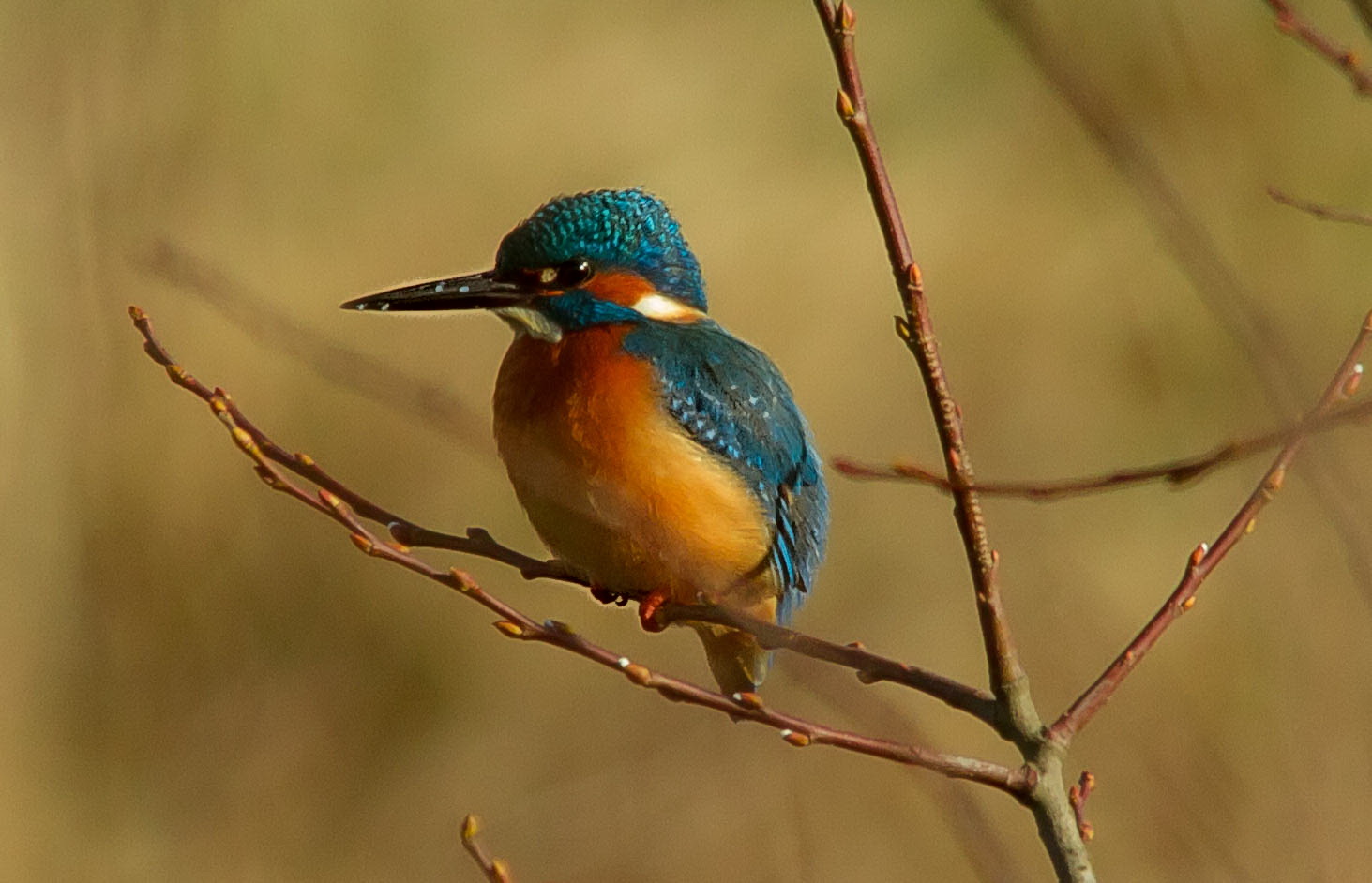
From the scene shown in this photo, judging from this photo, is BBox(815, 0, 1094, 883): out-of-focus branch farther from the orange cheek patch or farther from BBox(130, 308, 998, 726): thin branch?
the orange cheek patch

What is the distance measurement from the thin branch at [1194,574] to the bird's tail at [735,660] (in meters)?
1.08

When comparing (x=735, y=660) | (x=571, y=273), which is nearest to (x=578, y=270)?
(x=571, y=273)

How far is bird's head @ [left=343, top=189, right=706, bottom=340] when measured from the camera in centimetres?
252

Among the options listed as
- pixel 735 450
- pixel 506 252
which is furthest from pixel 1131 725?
pixel 506 252

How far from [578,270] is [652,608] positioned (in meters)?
0.58

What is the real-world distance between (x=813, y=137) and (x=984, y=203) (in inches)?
23.3

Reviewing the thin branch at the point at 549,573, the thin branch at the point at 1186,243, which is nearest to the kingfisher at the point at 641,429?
the thin branch at the point at 549,573

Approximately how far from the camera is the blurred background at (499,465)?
4109mm

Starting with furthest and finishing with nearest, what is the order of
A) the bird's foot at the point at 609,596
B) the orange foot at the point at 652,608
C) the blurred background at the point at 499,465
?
the blurred background at the point at 499,465 → the bird's foot at the point at 609,596 → the orange foot at the point at 652,608

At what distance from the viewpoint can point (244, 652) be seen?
169 inches

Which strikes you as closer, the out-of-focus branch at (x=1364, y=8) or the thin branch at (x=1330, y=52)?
the out-of-focus branch at (x=1364, y=8)

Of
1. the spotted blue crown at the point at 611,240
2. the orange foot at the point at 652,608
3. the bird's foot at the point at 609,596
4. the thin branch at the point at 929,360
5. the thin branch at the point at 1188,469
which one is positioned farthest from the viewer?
the spotted blue crown at the point at 611,240

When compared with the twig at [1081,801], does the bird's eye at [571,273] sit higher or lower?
higher

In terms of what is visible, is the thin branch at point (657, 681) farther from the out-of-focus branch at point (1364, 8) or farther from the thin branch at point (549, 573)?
the out-of-focus branch at point (1364, 8)
